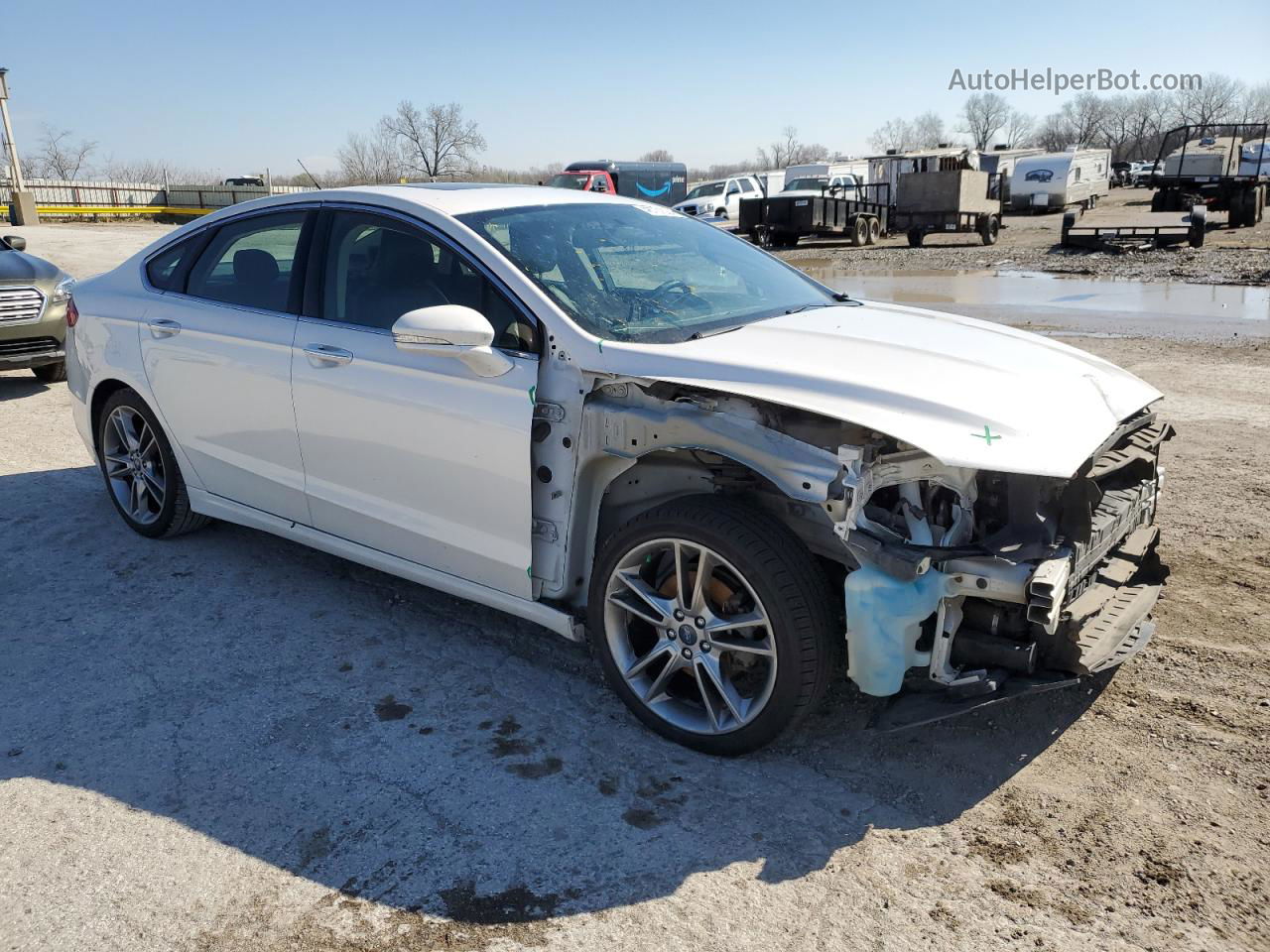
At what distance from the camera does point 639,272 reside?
405 centimetres

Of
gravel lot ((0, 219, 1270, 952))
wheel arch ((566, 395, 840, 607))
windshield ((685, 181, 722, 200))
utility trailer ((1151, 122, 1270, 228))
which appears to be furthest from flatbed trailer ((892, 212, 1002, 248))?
wheel arch ((566, 395, 840, 607))

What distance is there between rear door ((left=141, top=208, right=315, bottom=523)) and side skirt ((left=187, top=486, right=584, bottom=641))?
6 centimetres

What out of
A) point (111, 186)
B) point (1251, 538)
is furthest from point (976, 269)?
point (111, 186)

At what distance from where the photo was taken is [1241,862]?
271 centimetres

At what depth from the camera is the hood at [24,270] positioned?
29.9 ft

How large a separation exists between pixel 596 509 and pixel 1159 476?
2158 millimetres

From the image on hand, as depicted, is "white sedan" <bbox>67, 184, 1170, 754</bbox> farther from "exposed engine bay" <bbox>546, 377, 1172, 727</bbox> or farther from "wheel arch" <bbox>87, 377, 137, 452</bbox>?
"wheel arch" <bbox>87, 377, 137, 452</bbox>

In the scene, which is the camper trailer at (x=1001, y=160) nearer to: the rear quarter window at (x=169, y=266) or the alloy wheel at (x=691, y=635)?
the rear quarter window at (x=169, y=266)

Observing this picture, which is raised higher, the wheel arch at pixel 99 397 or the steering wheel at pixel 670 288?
the steering wheel at pixel 670 288

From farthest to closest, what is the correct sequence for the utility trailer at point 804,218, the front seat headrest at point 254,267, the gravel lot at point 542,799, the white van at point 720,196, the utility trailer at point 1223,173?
the white van at point 720,196, the utility trailer at point 1223,173, the utility trailer at point 804,218, the front seat headrest at point 254,267, the gravel lot at point 542,799

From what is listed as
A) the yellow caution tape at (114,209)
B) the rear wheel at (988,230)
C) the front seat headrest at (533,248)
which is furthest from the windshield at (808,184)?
the front seat headrest at (533,248)

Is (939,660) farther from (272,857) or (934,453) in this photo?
(272,857)

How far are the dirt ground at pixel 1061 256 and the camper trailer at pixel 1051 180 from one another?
21.1 ft

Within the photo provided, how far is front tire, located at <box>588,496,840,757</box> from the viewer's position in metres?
3.00
